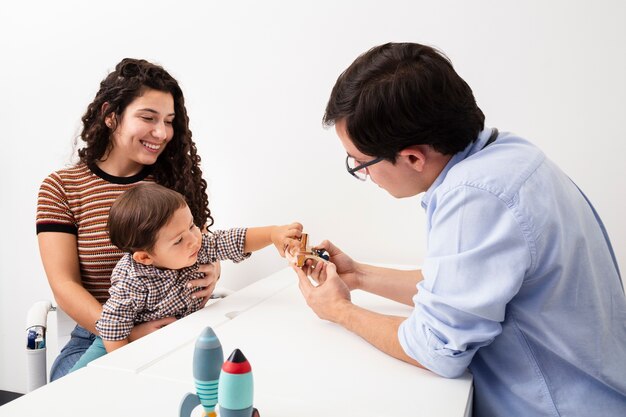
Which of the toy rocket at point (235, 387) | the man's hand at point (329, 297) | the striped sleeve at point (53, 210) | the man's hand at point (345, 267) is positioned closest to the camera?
the toy rocket at point (235, 387)

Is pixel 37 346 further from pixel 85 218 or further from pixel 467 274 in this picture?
pixel 467 274

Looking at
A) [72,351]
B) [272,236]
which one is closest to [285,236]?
[272,236]

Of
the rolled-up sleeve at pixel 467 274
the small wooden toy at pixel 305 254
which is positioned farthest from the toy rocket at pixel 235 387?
the small wooden toy at pixel 305 254

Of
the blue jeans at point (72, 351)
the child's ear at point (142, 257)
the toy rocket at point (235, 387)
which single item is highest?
the toy rocket at point (235, 387)

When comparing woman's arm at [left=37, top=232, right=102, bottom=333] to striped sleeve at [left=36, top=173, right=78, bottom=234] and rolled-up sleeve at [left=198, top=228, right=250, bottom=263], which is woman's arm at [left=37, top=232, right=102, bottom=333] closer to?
striped sleeve at [left=36, top=173, right=78, bottom=234]

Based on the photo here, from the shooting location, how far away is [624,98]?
1500 mm

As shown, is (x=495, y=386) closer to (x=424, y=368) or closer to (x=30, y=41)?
(x=424, y=368)

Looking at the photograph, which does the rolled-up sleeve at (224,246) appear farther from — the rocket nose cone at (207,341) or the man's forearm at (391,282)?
the rocket nose cone at (207,341)

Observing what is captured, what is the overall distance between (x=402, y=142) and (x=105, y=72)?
1.71 meters

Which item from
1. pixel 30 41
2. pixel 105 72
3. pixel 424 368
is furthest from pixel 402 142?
pixel 30 41

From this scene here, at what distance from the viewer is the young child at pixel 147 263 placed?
125 cm

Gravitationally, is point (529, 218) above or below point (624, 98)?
below

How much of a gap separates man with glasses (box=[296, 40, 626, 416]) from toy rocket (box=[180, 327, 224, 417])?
0.38 m

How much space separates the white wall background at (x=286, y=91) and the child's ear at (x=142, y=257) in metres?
0.73
